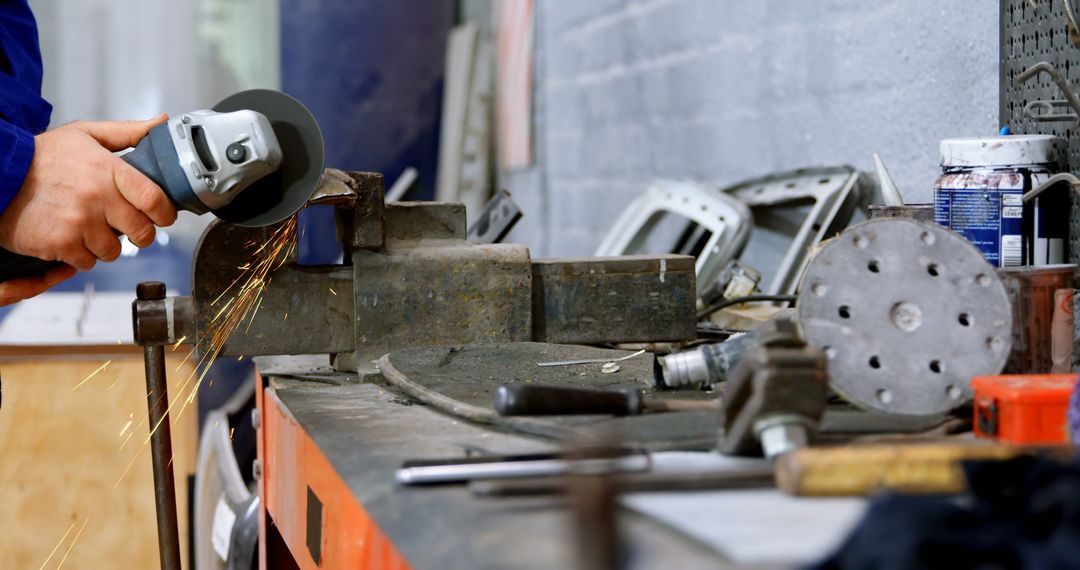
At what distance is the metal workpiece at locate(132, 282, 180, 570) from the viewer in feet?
4.93

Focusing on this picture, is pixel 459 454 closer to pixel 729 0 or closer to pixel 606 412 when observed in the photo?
pixel 606 412

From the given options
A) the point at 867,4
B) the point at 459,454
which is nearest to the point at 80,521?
the point at 459,454

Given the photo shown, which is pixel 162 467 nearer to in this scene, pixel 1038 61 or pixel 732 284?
pixel 732 284

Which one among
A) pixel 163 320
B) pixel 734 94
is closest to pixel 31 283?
pixel 163 320

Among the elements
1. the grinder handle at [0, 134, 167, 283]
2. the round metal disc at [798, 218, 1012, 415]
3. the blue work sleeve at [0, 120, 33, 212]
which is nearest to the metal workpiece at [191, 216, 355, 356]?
the grinder handle at [0, 134, 167, 283]

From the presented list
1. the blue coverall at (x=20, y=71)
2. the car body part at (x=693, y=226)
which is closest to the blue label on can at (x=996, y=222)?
the car body part at (x=693, y=226)

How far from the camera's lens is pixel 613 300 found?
5.32 feet

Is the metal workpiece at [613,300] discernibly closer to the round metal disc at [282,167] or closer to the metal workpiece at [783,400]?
the round metal disc at [282,167]

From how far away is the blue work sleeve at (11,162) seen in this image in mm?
1419

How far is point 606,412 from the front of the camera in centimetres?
107

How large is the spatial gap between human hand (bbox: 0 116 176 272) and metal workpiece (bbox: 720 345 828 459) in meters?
0.84

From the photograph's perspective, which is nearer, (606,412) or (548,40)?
(606,412)

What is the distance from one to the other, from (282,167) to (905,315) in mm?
787

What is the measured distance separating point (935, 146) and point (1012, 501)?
136 cm
